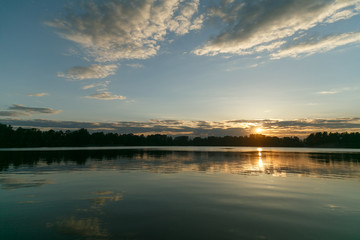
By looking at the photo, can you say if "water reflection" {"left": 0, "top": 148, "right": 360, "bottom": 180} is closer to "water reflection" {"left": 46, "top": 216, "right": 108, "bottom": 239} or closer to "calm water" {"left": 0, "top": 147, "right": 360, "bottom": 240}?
"calm water" {"left": 0, "top": 147, "right": 360, "bottom": 240}

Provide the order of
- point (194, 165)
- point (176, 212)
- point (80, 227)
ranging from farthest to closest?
point (194, 165), point (176, 212), point (80, 227)

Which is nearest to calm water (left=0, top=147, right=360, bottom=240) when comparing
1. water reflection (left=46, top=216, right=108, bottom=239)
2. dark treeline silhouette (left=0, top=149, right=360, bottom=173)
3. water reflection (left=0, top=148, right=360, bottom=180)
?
water reflection (left=46, top=216, right=108, bottom=239)

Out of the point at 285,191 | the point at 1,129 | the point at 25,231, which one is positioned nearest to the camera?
the point at 25,231

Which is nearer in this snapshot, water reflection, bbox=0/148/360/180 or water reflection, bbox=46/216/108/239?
water reflection, bbox=46/216/108/239

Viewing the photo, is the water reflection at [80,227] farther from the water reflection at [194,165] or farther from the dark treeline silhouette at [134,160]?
the dark treeline silhouette at [134,160]

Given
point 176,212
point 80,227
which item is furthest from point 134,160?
point 80,227

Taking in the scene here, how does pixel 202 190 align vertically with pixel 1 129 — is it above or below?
below

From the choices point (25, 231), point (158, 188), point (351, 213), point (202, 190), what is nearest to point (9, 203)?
point (25, 231)

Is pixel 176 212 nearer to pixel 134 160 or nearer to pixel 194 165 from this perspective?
pixel 194 165

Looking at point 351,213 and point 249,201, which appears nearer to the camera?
Answer: point 351,213

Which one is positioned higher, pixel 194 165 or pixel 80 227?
pixel 80 227

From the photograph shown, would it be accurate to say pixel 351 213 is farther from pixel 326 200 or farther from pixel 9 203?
pixel 9 203

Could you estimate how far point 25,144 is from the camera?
178m

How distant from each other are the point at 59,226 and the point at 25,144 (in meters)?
209
